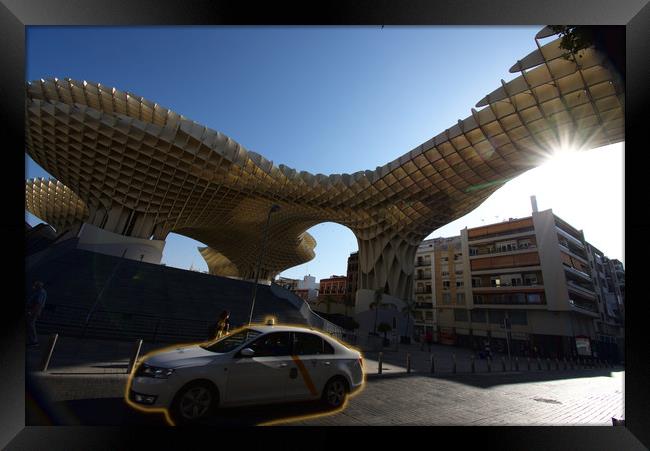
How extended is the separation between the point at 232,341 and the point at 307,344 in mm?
1362

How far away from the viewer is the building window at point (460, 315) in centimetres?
4675

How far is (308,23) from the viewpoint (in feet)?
14.6

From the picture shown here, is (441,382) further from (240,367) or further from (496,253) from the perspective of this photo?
(496,253)

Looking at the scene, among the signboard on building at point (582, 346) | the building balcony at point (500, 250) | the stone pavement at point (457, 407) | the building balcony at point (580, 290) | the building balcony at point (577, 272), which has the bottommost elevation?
the stone pavement at point (457, 407)

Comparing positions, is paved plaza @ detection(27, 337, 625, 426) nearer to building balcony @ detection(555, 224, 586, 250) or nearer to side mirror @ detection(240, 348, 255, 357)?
side mirror @ detection(240, 348, 255, 357)

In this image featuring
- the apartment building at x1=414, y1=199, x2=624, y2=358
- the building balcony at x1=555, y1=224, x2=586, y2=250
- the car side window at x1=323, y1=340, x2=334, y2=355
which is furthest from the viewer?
the building balcony at x1=555, y1=224, x2=586, y2=250

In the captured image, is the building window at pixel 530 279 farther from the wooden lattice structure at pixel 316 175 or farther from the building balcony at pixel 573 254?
the wooden lattice structure at pixel 316 175

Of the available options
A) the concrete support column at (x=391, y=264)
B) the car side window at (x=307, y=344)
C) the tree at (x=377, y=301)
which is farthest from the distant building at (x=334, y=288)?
the car side window at (x=307, y=344)

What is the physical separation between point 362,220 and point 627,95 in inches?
1467

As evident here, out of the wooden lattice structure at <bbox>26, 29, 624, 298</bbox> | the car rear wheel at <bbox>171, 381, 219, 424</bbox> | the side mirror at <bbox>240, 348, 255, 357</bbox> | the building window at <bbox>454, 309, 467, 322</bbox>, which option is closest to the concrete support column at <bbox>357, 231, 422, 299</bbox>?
the wooden lattice structure at <bbox>26, 29, 624, 298</bbox>

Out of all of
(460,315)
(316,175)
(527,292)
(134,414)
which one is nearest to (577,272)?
(527,292)

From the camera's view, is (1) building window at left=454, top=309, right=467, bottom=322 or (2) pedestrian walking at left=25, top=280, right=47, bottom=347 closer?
(2) pedestrian walking at left=25, top=280, right=47, bottom=347

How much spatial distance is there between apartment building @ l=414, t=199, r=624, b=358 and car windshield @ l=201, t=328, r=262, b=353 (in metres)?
36.3

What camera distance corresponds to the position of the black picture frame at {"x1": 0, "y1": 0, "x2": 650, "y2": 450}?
13.3ft
